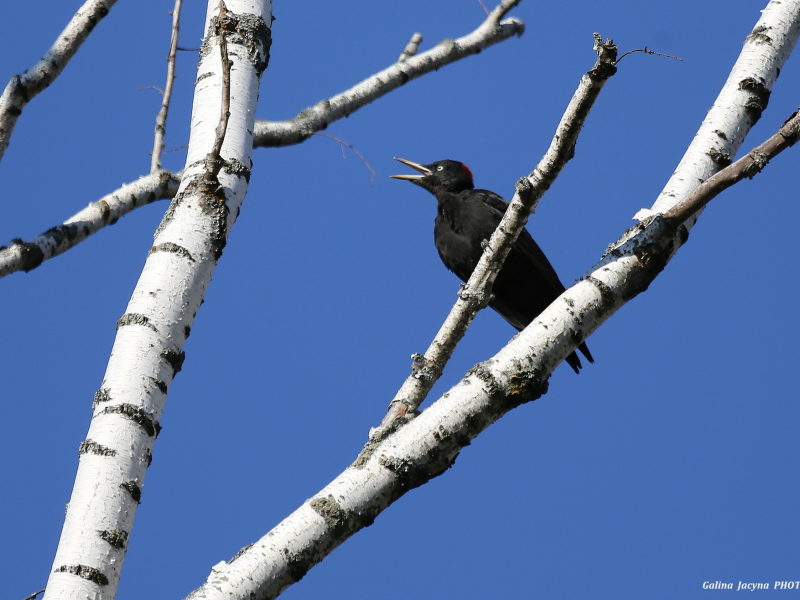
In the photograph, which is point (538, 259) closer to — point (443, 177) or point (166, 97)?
point (443, 177)

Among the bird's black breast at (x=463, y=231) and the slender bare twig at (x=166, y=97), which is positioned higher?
the bird's black breast at (x=463, y=231)

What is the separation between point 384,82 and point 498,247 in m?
3.05

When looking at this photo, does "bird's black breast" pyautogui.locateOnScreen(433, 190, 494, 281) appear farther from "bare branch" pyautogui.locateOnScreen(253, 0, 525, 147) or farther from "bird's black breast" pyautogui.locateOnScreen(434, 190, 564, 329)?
"bare branch" pyautogui.locateOnScreen(253, 0, 525, 147)

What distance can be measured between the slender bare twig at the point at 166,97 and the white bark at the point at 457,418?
8.57ft

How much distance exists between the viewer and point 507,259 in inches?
237

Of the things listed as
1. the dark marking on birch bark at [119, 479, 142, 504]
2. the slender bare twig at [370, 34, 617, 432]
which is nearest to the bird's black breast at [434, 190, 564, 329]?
the slender bare twig at [370, 34, 617, 432]

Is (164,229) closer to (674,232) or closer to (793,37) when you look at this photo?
(674,232)

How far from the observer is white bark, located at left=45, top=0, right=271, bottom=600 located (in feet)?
6.08

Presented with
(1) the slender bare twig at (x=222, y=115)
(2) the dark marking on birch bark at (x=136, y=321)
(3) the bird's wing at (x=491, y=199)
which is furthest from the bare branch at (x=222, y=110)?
(3) the bird's wing at (x=491, y=199)

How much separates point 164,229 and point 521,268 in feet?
12.5

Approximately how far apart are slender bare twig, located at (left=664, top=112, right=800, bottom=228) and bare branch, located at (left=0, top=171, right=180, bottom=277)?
271 cm

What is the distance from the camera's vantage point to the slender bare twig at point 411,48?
5.66 m

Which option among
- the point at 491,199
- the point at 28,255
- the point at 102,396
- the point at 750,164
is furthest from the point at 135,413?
the point at 491,199

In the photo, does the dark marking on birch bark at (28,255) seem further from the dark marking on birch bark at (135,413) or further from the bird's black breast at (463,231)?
the bird's black breast at (463,231)
